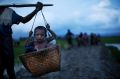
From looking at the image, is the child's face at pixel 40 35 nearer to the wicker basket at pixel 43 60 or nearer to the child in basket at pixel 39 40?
the child in basket at pixel 39 40

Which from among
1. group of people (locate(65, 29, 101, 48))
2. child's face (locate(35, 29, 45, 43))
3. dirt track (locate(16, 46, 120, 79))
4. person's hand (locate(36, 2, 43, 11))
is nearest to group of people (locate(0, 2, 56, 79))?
person's hand (locate(36, 2, 43, 11))

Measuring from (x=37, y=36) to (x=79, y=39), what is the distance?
32701mm

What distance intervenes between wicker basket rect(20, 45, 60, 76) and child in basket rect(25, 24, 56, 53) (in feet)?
1.44

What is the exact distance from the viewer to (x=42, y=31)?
8.13 meters

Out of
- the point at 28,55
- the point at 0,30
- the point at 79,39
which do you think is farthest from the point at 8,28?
the point at 79,39

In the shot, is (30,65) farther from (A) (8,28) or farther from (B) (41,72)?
(A) (8,28)

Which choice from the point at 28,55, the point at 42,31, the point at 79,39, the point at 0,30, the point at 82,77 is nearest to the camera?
the point at 0,30

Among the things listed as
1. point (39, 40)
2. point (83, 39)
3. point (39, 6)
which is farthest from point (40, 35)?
point (83, 39)

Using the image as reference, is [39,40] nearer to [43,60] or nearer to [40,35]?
[40,35]

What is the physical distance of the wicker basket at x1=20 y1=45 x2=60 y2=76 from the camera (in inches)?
303

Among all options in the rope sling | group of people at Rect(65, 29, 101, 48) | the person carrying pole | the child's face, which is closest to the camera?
the person carrying pole

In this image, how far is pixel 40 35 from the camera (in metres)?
8.21

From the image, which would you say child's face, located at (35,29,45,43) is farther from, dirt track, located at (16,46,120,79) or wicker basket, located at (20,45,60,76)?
dirt track, located at (16,46,120,79)

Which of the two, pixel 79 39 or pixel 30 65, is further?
pixel 79 39
